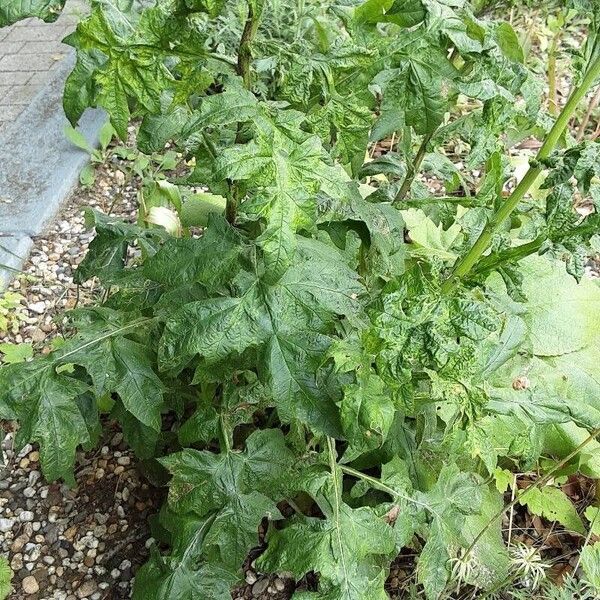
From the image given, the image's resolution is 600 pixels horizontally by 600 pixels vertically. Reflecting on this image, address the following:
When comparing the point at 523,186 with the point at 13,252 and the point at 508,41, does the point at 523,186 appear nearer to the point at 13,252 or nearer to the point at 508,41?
the point at 508,41

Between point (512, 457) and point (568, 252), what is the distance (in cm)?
111

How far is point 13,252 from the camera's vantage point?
300 cm

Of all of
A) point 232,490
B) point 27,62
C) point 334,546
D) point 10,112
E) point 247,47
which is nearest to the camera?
point 247,47

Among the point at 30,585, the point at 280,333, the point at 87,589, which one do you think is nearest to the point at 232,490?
the point at 280,333

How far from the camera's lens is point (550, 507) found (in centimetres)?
224

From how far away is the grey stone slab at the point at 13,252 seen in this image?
2.89 meters

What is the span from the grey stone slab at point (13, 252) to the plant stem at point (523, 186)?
194 cm

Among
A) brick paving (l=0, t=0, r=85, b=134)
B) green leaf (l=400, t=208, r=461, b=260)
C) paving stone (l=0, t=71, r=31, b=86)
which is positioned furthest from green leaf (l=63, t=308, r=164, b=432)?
paving stone (l=0, t=71, r=31, b=86)

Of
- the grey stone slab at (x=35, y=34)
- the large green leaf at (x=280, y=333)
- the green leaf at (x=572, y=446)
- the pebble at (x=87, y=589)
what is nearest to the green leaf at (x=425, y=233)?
the green leaf at (x=572, y=446)

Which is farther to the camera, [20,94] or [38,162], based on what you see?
[20,94]

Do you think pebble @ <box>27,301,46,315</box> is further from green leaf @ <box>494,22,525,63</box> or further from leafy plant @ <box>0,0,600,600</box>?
green leaf @ <box>494,22,525,63</box>

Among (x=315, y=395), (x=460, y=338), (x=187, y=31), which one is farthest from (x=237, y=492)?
(x=187, y=31)

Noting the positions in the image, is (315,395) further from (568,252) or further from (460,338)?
(568,252)

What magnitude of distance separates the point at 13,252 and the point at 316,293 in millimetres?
1938
